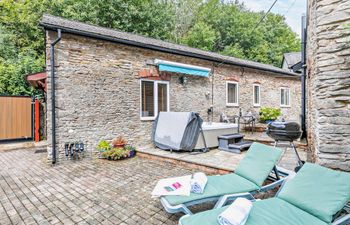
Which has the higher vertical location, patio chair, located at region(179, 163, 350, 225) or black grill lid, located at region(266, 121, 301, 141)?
black grill lid, located at region(266, 121, 301, 141)

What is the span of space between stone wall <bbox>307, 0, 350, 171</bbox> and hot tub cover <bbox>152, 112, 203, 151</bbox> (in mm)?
3849

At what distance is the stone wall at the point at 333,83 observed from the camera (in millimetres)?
3286

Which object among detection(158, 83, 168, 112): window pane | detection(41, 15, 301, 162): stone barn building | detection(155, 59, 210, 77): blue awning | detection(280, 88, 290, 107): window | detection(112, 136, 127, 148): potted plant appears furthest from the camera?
detection(280, 88, 290, 107): window

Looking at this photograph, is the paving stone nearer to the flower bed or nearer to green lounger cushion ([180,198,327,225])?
the flower bed

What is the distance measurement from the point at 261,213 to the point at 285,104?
48.4ft

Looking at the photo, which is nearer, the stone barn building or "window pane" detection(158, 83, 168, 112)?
the stone barn building

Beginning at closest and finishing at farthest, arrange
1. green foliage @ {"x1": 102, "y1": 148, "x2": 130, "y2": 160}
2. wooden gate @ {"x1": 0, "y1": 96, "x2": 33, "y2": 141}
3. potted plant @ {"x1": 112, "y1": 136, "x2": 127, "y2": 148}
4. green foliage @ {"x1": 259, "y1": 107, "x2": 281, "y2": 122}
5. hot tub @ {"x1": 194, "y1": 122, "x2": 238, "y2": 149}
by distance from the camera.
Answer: green foliage @ {"x1": 102, "y1": 148, "x2": 130, "y2": 160} < hot tub @ {"x1": 194, "y1": 122, "x2": 238, "y2": 149} < potted plant @ {"x1": 112, "y1": 136, "x2": 127, "y2": 148} < wooden gate @ {"x1": 0, "y1": 96, "x2": 33, "y2": 141} < green foliage @ {"x1": 259, "y1": 107, "x2": 281, "y2": 122}

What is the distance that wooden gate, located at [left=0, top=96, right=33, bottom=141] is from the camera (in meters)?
9.38

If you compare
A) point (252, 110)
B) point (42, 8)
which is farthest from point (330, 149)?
point (42, 8)

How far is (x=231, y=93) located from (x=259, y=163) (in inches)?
329

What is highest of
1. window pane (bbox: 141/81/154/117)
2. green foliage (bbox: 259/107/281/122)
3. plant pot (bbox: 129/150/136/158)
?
window pane (bbox: 141/81/154/117)

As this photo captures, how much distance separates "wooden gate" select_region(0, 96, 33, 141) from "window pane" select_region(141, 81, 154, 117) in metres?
6.15

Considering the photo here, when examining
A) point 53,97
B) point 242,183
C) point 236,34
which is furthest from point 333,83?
point 236,34

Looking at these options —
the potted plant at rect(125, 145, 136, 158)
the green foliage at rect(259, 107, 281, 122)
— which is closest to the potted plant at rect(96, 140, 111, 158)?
the potted plant at rect(125, 145, 136, 158)
